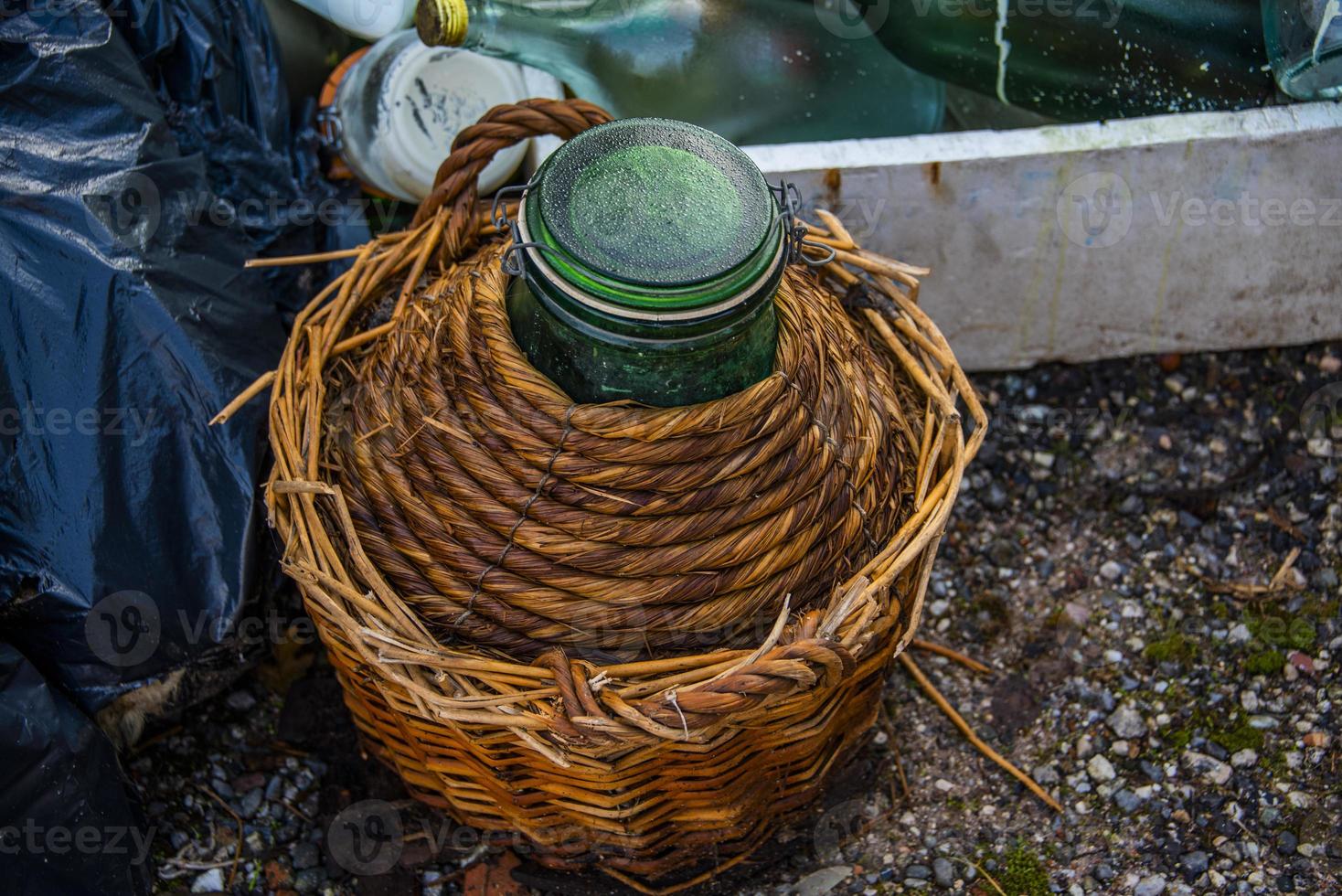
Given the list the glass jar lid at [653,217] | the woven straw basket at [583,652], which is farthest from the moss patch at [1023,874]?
the glass jar lid at [653,217]

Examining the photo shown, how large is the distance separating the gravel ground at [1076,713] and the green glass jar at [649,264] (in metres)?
0.81

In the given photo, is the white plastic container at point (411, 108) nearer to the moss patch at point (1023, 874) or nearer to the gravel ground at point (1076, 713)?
the gravel ground at point (1076, 713)

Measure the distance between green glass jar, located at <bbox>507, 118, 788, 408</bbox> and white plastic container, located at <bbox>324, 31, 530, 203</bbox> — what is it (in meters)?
0.94

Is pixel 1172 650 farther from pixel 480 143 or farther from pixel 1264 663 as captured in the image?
pixel 480 143

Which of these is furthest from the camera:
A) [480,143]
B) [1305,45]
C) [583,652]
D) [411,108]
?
[411,108]

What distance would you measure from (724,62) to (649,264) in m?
0.98

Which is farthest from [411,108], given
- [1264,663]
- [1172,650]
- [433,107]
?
[1264,663]

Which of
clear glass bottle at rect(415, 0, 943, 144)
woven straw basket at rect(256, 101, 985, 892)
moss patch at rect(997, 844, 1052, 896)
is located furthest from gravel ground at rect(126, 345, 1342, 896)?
clear glass bottle at rect(415, 0, 943, 144)

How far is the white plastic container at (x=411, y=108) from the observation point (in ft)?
7.39

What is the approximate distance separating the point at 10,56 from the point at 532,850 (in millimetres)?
1384

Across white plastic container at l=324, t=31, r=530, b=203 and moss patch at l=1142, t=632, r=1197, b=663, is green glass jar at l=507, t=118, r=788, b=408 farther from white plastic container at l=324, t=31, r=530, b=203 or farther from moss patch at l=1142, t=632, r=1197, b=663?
moss patch at l=1142, t=632, r=1197, b=663

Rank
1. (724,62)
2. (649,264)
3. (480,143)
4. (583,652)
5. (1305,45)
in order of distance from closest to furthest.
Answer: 1. (649,264)
2. (583,652)
3. (480,143)
4. (1305,45)
5. (724,62)

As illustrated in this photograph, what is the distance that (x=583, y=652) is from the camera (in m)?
1.44

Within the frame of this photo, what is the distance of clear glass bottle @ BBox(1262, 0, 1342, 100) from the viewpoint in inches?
75.0
